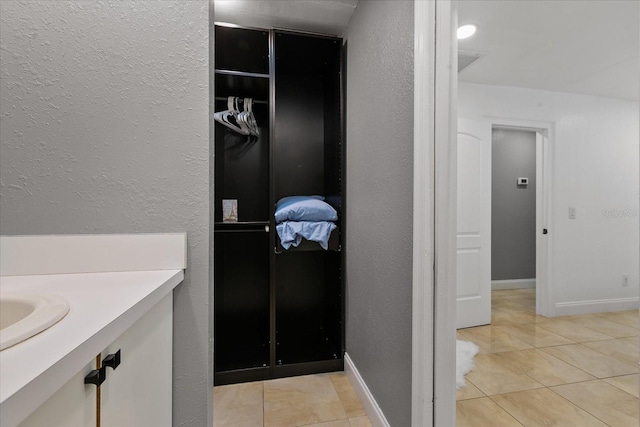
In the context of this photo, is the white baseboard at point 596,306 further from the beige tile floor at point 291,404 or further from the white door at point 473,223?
the beige tile floor at point 291,404

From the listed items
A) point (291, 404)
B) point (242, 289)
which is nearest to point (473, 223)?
point (291, 404)

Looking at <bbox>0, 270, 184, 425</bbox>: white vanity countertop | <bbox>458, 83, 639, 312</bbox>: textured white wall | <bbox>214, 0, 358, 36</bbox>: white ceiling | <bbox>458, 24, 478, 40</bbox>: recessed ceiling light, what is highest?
<bbox>214, 0, 358, 36</bbox>: white ceiling

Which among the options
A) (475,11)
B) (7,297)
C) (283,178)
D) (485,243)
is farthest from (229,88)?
(485,243)

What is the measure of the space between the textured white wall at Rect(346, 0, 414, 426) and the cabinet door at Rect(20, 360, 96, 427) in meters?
1.03

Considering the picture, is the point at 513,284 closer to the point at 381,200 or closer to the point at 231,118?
the point at 381,200

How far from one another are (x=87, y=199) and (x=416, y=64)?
1293 millimetres

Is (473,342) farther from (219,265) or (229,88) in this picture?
(229,88)

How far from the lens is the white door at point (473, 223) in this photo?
190 centimetres

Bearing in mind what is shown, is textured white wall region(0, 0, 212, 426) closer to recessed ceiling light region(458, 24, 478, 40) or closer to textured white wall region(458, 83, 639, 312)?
textured white wall region(458, 83, 639, 312)

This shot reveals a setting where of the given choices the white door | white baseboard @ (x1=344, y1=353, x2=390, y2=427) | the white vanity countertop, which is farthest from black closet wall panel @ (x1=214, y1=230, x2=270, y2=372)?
the white door

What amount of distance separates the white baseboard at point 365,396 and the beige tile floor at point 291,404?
3cm

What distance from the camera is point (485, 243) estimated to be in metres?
2.03

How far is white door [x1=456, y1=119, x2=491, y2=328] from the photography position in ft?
6.22

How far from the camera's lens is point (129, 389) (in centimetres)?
70
